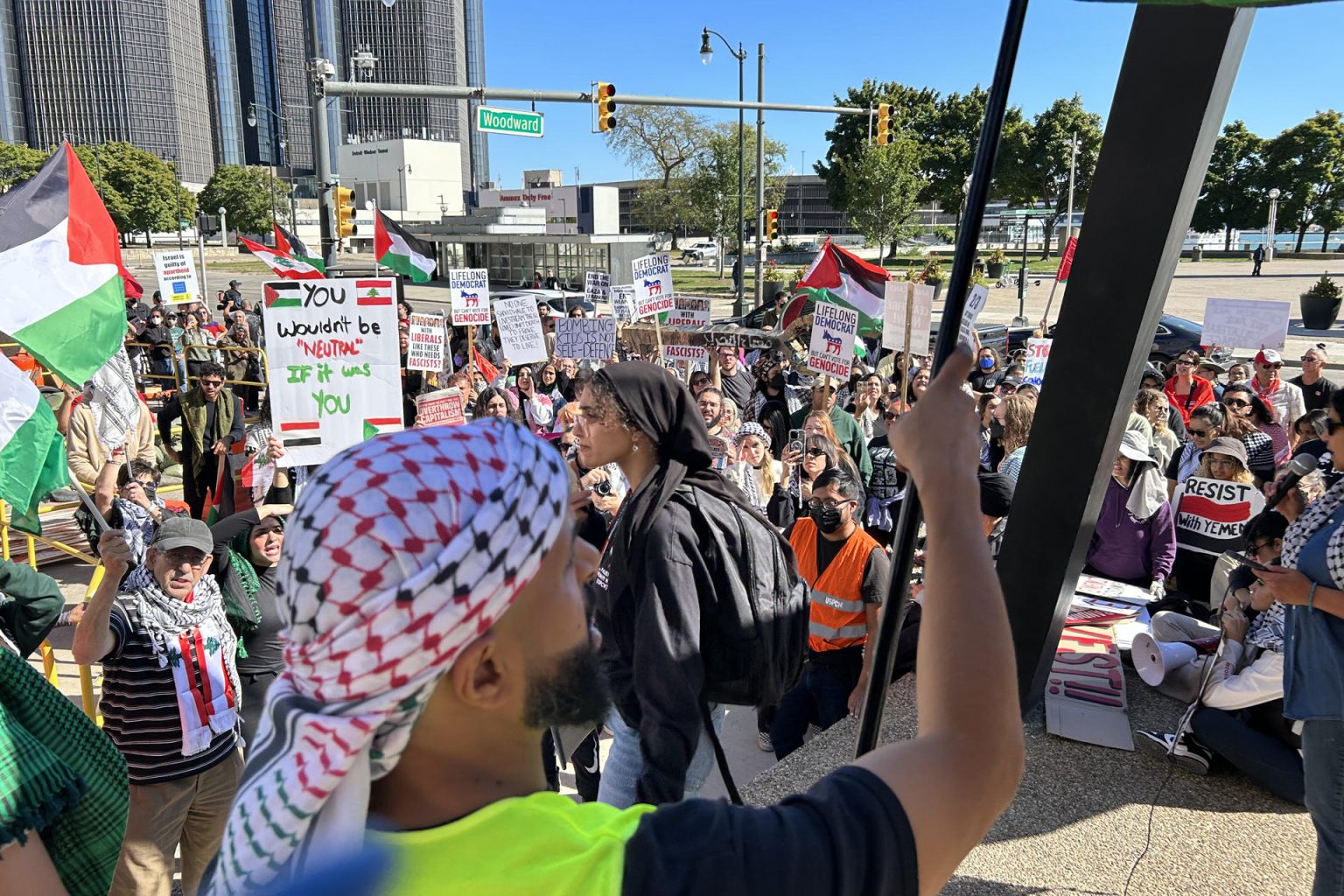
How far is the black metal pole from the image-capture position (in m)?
1.35

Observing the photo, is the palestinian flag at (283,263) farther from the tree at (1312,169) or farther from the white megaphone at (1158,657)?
the tree at (1312,169)

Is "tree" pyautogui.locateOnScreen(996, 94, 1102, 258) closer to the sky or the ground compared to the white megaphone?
closer to the sky

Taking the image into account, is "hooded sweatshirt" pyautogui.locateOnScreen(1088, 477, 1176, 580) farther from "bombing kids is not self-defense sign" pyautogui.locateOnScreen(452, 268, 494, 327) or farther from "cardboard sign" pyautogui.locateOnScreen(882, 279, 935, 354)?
"bombing kids is not self-defense sign" pyautogui.locateOnScreen(452, 268, 494, 327)

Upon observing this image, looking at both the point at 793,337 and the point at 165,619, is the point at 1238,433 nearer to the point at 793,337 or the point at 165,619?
the point at 165,619

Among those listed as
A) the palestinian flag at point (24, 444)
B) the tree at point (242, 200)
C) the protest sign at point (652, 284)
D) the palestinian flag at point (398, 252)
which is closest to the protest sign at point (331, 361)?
the palestinian flag at point (24, 444)

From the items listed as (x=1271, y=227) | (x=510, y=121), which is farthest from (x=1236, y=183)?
(x=510, y=121)

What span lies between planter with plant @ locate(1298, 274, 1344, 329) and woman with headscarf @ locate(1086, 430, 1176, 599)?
24484mm

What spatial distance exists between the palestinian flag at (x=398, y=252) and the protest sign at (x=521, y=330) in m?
3.33

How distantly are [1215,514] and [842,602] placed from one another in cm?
306

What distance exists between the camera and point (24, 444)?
3.80 m

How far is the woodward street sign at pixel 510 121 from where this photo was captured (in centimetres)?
1477

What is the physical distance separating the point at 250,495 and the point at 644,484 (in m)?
5.55

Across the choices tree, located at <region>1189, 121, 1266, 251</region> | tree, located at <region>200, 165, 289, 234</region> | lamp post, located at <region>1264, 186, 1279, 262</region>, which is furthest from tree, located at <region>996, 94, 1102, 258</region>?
tree, located at <region>200, 165, 289, 234</region>

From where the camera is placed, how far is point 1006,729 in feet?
3.77
